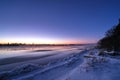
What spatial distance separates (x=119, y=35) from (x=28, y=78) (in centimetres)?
2930

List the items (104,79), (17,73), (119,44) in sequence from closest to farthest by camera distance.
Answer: (104,79) → (17,73) → (119,44)

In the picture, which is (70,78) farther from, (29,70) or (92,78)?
(29,70)

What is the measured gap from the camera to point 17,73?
11852 millimetres

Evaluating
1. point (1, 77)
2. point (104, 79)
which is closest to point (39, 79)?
point (1, 77)

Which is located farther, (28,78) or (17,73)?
(17,73)

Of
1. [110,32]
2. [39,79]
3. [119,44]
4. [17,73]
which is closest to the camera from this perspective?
[39,79]

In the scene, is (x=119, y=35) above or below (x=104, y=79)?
above

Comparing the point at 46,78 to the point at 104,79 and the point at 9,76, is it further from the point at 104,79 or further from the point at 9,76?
the point at 104,79

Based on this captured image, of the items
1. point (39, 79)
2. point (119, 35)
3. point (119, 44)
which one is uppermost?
point (119, 35)

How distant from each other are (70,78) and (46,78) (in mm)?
1981

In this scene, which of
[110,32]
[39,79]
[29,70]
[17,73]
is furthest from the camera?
[110,32]

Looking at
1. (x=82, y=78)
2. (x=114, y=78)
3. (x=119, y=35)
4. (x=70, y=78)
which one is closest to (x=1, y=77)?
(x=70, y=78)

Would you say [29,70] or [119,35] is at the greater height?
[119,35]

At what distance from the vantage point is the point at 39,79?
33.4ft
